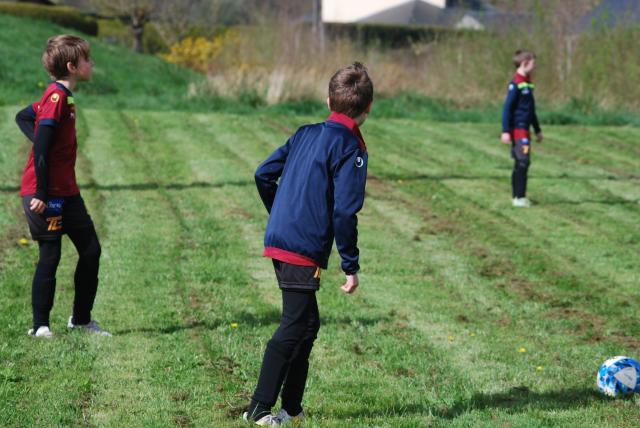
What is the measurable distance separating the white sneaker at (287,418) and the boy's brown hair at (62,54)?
275cm

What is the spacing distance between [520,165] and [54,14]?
28.1 m

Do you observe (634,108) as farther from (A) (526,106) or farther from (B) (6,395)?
(B) (6,395)

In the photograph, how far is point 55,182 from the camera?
6398 mm

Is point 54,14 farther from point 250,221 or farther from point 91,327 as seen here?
point 91,327

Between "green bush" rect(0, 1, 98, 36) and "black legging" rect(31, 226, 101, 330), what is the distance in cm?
3047

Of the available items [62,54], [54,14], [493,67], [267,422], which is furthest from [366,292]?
[54,14]

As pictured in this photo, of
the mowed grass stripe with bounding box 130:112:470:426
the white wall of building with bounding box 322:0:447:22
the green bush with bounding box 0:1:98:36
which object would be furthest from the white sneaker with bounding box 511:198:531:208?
the white wall of building with bounding box 322:0:447:22

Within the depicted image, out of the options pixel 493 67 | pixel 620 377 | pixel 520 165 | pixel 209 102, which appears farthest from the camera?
pixel 493 67

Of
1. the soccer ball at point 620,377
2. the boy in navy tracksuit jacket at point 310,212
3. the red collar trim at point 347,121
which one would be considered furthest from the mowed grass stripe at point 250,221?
the red collar trim at point 347,121

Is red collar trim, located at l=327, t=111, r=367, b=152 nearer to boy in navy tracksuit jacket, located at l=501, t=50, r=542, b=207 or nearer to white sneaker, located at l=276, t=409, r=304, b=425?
white sneaker, located at l=276, t=409, r=304, b=425

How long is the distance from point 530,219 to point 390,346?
5.69m

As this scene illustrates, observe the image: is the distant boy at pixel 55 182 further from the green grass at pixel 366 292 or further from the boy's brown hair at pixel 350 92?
the boy's brown hair at pixel 350 92

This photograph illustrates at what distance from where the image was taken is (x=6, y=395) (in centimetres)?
538

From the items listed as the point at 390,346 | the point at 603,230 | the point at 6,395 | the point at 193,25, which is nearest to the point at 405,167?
the point at 603,230
